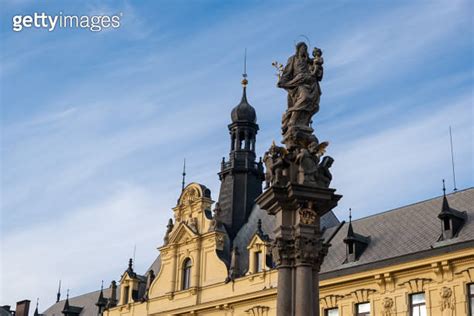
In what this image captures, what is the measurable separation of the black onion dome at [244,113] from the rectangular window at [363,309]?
680 inches

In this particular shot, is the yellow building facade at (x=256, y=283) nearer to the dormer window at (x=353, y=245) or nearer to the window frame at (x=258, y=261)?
the window frame at (x=258, y=261)

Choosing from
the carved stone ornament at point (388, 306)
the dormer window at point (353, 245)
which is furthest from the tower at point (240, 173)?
the carved stone ornament at point (388, 306)

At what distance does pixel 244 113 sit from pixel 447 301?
69.3 feet

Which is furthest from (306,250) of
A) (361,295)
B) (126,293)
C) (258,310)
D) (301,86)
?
(126,293)

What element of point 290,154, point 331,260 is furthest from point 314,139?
point 331,260

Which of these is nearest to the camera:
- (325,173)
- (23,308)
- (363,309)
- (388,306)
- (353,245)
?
(325,173)

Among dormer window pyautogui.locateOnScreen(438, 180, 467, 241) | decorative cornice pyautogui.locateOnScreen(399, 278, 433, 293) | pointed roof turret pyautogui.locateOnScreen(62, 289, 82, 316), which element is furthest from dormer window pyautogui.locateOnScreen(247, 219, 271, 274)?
pointed roof turret pyautogui.locateOnScreen(62, 289, 82, 316)

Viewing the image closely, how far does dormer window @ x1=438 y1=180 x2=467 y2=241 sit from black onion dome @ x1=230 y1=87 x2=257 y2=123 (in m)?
17.9

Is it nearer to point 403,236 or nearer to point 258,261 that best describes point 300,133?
point 403,236

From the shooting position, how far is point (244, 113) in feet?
152

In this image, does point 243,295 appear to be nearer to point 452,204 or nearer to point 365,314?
point 365,314

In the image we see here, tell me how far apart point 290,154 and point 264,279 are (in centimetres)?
2188

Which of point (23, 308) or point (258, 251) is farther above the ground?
point (23, 308)

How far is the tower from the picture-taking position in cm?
4344
